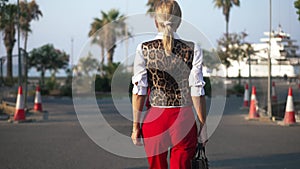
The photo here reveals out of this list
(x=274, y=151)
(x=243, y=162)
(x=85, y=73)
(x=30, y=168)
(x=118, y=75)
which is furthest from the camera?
(x=274, y=151)

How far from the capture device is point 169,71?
12.6 ft

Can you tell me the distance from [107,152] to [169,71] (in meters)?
4.55

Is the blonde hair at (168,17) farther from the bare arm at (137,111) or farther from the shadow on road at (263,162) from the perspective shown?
the shadow on road at (263,162)

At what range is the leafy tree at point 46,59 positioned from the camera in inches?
2039

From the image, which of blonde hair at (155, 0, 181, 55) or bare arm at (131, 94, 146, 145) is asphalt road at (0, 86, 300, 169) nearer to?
bare arm at (131, 94, 146, 145)

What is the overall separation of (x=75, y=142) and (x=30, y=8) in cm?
4436

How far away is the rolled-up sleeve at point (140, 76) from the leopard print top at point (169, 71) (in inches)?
1.4

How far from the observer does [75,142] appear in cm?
927

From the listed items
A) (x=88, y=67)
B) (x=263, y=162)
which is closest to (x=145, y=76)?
(x=88, y=67)

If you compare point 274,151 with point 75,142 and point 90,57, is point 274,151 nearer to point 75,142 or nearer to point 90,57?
point 75,142

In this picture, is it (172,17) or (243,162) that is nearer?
(172,17)

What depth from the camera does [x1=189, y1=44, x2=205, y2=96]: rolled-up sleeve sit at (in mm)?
3801

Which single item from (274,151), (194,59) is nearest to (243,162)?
(274,151)

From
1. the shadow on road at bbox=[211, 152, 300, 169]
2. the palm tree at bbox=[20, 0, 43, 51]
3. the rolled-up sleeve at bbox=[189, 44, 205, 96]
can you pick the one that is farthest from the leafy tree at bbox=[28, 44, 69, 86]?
the rolled-up sleeve at bbox=[189, 44, 205, 96]
